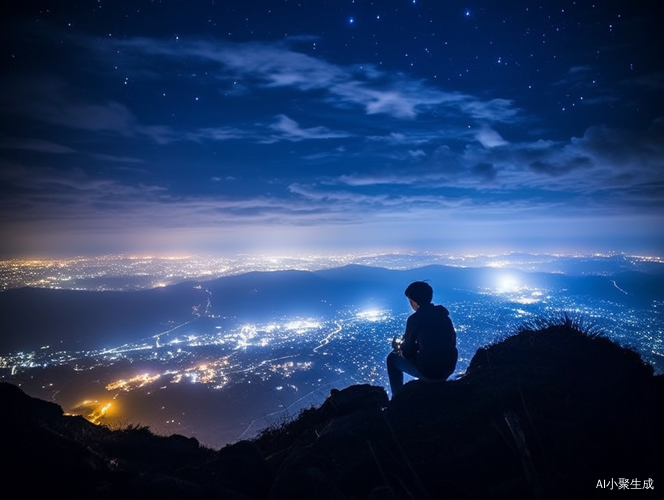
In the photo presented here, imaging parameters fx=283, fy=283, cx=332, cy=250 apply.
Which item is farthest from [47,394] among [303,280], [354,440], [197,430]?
[303,280]

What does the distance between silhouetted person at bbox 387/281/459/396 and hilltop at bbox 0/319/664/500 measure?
0.55 metres

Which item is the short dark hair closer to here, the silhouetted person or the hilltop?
the silhouetted person

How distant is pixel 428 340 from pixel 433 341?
0.35 feet

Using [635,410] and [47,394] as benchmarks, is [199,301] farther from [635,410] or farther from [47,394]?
[635,410]

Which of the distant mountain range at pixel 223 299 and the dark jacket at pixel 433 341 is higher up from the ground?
the dark jacket at pixel 433 341

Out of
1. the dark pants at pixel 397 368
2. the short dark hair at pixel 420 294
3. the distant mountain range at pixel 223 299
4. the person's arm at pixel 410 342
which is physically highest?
the short dark hair at pixel 420 294

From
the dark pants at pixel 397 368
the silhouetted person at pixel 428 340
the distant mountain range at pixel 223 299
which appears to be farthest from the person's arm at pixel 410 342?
the distant mountain range at pixel 223 299

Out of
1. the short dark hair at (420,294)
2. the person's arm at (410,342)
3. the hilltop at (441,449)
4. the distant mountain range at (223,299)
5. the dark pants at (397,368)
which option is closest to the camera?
the hilltop at (441,449)

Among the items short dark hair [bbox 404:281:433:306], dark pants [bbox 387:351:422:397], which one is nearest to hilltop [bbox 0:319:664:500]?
dark pants [bbox 387:351:422:397]

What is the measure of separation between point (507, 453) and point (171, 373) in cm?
8936

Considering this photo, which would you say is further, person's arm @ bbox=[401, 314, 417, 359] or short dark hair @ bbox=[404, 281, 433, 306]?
short dark hair @ bbox=[404, 281, 433, 306]

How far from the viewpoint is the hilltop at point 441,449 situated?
10.4 feet

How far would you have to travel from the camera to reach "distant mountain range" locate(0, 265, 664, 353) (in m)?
110

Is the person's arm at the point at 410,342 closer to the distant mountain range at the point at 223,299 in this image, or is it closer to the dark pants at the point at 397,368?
the dark pants at the point at 397,368
